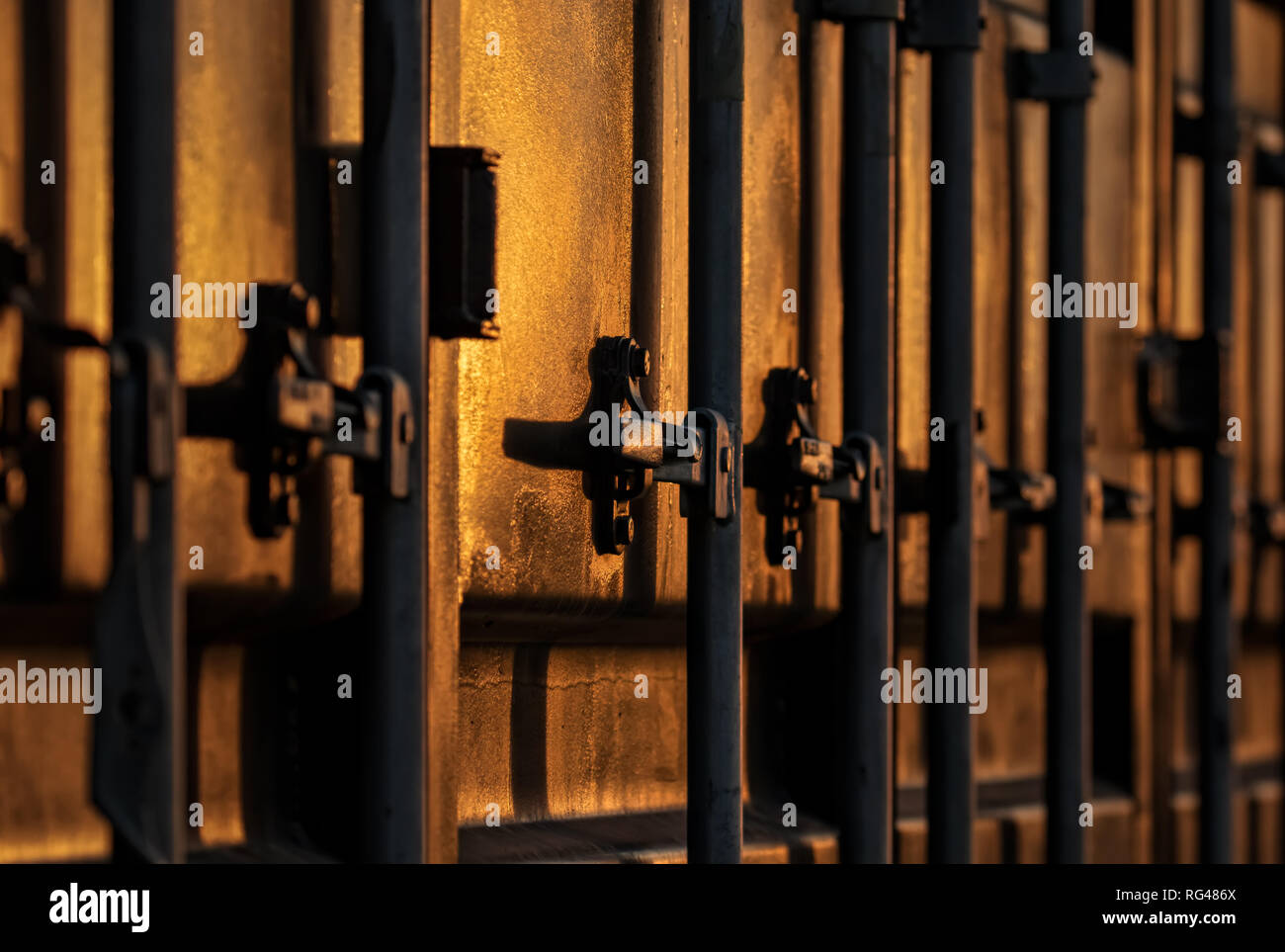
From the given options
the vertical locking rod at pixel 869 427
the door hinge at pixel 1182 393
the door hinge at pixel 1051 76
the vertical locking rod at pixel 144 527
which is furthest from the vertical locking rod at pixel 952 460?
the vertical locking rod at pixel 144 527

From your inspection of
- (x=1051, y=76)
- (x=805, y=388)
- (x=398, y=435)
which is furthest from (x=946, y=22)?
(x=398, y=435)

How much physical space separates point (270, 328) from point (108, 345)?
31 cm

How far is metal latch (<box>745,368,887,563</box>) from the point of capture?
284 cm

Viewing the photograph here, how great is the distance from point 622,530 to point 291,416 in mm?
764

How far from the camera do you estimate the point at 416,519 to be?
2.05 meters

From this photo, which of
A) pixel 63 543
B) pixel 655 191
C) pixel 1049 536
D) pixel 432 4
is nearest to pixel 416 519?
pixel 63 543

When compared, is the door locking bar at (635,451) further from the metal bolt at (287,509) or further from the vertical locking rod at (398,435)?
the metal bolt at (287,509)

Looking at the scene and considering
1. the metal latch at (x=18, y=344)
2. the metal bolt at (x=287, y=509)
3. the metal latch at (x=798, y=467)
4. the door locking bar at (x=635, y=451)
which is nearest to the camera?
the metal latch at (x=18, y=344)

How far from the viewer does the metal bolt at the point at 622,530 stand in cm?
257

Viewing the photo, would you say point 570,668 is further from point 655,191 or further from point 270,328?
point 270,328

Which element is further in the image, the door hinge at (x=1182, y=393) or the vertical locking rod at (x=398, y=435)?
the door hinge at (x=1182, y=393)

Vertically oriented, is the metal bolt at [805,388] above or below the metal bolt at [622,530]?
above

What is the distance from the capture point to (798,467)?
2803 millimetres

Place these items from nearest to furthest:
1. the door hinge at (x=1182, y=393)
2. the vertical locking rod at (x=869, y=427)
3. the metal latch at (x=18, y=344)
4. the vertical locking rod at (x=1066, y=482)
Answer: the metal latch at (x=18, y=344)
the vertical locking rod at (x=869, y=427)
the vertical locking rod at (x=1066, y=482)
the door hinge at (x=1182, y=393)
